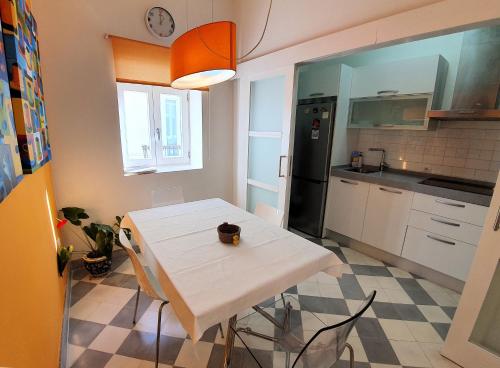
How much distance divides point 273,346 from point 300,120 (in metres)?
2.60

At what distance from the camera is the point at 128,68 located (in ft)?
7.76

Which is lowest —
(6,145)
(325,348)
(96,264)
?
(96,264)

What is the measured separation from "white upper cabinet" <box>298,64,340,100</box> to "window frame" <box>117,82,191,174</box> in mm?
1546

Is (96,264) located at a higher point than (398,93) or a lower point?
lower

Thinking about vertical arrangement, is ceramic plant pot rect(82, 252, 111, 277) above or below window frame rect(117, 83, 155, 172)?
below

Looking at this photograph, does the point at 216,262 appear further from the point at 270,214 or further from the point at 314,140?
the point at 314,140

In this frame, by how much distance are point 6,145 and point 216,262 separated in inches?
36.3

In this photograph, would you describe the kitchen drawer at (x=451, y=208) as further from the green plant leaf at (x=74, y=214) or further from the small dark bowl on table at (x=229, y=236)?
the green plant leaf at (x=74, y=214)

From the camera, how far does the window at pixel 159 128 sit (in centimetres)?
267

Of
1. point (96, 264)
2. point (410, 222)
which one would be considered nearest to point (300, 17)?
point (410, 222)

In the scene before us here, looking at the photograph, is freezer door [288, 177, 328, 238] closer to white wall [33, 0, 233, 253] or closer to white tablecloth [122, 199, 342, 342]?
white tablecloth [122, 199, 342, 342]

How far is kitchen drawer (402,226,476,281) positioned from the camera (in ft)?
6.65

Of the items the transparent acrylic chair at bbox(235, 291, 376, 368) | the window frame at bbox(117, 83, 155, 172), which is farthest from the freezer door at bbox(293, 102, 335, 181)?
the window frame at bbox(117, 83, 155, 172)

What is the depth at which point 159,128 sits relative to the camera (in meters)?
2.86
